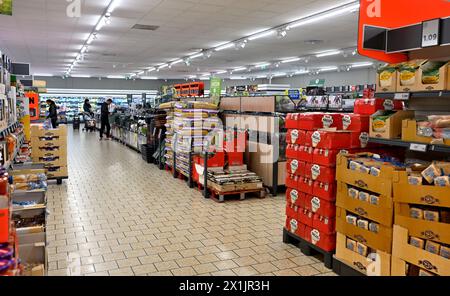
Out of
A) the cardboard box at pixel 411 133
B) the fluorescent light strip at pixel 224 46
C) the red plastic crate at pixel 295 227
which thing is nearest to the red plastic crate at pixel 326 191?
the red plastic crate at pixel 295 227

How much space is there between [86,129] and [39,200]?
746 inches


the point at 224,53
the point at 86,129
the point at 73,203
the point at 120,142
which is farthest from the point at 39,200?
the point at 86,129

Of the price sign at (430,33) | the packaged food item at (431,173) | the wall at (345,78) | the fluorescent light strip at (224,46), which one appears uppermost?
A: the fluorescent light strip at (224,46)

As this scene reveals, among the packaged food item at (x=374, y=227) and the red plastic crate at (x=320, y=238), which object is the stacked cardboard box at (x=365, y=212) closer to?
the packaged food item at (x=374, y=227)

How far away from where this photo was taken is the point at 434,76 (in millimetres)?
2732

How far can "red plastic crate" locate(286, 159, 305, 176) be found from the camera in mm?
3955

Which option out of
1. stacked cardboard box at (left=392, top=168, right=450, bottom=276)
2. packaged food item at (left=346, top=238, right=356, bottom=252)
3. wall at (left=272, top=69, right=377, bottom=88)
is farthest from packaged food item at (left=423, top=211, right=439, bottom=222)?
wall at (left=272, top=69, right=377, bottom=88)

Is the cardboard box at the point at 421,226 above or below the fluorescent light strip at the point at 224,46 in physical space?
below

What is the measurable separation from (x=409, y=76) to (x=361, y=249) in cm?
146

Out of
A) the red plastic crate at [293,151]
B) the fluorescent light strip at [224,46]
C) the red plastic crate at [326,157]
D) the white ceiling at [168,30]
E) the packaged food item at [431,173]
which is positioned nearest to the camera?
the packaged food item at [431,173]

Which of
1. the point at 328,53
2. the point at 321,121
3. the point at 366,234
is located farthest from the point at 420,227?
the point at 328,53

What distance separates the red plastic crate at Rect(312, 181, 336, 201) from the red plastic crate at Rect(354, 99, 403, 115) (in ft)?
2.56

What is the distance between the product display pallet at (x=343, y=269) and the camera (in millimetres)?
3246
